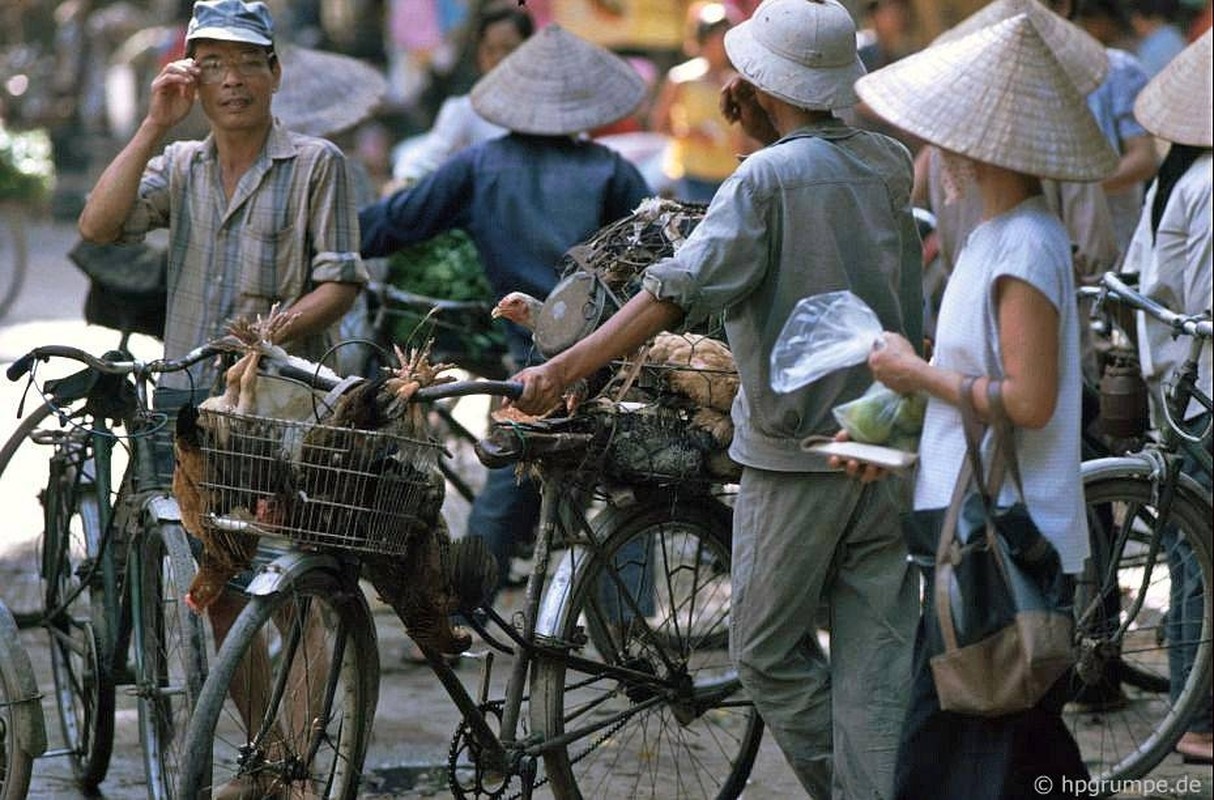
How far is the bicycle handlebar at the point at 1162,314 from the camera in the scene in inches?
213

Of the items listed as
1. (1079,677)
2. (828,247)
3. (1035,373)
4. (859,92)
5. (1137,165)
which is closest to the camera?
(1035,373)

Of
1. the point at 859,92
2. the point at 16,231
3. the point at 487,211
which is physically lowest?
the point at 16,231

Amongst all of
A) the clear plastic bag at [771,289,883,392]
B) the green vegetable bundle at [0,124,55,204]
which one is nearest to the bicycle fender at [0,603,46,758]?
the clear plastic bag at [771,289,883,392]

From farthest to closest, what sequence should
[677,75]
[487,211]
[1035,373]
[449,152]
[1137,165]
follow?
[677,75] < [449,152] < [1137,165] < [487,211] < [1035,373]

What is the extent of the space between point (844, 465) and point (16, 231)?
1062 centimetres

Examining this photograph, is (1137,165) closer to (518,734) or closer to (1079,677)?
(1079,677)

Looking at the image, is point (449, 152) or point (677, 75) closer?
point (449, 152)

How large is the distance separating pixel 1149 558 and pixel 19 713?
9.62 feet

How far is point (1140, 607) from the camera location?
560 cm

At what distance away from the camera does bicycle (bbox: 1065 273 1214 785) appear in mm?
5492

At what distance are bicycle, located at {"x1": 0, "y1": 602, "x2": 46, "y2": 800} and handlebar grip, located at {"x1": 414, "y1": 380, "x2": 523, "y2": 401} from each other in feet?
3.98

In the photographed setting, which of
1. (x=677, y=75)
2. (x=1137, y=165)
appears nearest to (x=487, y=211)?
(x=1137, y=165)

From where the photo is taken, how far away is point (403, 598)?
4594 mm

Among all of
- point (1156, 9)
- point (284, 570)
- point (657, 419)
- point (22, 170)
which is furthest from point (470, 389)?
point (22, 170)
